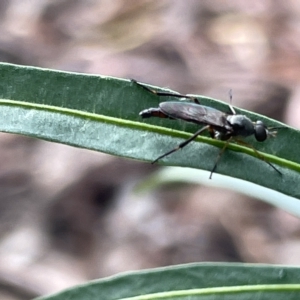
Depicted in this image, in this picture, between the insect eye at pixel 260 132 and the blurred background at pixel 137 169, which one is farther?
the blurred background at pixel 137 169

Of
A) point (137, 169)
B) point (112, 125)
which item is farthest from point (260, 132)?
point (137, 169)

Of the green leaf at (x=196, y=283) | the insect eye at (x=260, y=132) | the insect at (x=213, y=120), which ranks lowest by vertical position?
the green leaf at (x=196, y=283)

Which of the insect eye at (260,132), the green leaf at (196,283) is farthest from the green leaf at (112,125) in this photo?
the green leaf at (196,283)

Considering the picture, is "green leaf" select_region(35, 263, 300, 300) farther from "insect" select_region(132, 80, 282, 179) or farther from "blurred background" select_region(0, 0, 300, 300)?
"blurred background" select_region(0, 0, 300, 300)

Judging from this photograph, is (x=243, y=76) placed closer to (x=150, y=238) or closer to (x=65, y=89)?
(x=150, y=238)

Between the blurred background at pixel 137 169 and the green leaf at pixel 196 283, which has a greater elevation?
the blurred background at pixel 137 169

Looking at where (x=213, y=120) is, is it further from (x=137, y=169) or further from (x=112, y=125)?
(x=137, y=169)

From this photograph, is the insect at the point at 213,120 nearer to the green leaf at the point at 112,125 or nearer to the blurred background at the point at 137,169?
the green leaf at the point at 112,125
